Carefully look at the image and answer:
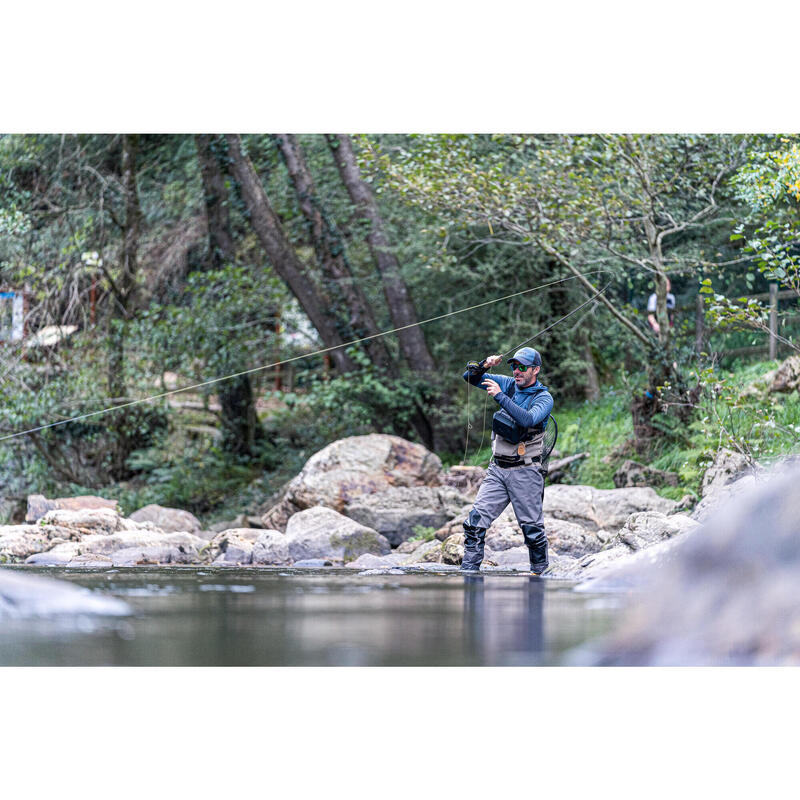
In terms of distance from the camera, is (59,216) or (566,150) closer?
(566,150)

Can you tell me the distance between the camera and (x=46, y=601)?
5352 millimetres

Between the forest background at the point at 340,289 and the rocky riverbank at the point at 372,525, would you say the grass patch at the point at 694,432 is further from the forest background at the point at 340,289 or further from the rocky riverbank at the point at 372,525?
the rocky riverbank at the point at 372,525

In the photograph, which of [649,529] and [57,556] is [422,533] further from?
[57,556]

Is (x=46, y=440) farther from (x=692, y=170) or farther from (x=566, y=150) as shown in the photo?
(x=692, y=170)

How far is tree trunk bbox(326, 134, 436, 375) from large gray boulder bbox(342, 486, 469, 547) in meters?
2.28

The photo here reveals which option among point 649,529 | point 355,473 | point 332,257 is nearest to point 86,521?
point 355,473

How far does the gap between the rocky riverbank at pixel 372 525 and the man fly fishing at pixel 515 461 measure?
0.27m

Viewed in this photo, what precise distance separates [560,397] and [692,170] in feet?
7.62

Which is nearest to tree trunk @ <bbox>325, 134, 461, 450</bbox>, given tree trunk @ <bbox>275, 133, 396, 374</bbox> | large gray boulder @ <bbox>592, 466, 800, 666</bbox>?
tree trunk @ <bbox>275, 133, 396, 374</bbox>

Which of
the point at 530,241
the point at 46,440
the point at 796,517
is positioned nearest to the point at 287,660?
the point at 796,517

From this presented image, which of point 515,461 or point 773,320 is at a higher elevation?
point 773,320

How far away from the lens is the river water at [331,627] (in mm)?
4668

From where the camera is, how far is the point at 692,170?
853 centimetres

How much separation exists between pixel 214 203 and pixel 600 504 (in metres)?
6.11
